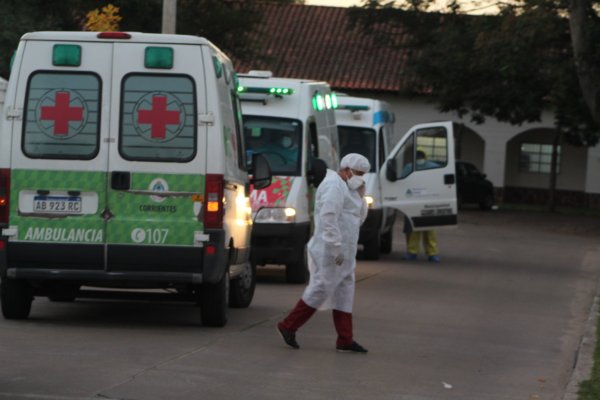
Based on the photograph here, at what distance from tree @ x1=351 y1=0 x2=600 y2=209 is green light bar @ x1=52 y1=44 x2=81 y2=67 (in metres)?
27.1

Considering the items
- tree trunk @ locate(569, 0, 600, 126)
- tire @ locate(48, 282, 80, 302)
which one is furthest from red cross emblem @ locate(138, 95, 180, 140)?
tree trunk @ locate(569, 0, 600, 126)

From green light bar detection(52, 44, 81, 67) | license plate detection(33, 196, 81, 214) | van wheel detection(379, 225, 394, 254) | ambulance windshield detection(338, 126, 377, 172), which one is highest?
green light bar detection(52, 44, 81, 67)

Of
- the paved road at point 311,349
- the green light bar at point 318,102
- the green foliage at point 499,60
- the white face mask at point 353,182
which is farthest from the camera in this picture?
the green foliage at point 499,60

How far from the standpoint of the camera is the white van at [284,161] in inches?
712

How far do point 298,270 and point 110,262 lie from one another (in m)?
6.51

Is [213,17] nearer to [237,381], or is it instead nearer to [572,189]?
[572,189]

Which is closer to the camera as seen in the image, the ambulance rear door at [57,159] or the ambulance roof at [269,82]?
the ambulance rear door at [57,159]

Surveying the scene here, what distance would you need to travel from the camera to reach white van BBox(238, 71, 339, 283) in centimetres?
1808

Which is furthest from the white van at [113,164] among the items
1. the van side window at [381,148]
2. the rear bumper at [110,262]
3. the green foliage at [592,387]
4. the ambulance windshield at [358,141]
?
the van side window at [381,148]

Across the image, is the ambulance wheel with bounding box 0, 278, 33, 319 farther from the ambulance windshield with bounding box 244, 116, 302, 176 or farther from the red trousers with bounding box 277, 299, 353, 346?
the ambulance windshield with bounding box 244, 116, 302, 176

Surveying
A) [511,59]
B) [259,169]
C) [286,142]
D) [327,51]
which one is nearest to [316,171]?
[286,142]

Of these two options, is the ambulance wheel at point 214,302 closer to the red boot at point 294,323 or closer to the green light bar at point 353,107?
the red boot at point 294,323

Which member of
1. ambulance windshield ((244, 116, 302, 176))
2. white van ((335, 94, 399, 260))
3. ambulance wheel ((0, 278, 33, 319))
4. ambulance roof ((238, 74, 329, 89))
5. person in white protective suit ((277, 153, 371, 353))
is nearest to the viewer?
person in white protective suit ((277, 153, 371, 353))

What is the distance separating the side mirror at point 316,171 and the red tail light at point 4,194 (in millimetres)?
6272
